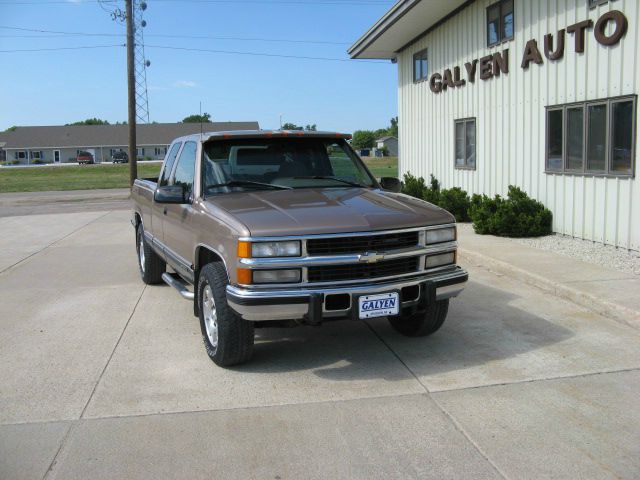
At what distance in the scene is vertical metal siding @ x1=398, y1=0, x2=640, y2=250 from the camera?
29.9 feet

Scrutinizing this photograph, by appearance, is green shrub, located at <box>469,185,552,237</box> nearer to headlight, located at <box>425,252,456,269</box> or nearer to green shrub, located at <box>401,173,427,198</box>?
green shrub, located at <box>401,173,427,198</box>

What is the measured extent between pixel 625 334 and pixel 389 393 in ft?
8.64

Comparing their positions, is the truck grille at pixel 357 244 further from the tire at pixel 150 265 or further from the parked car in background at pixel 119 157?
the parked car in background at pixel 119 157

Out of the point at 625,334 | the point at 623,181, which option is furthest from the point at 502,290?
the point at 623,181

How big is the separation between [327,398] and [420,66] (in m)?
14.2

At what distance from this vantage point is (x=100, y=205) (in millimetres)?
23359

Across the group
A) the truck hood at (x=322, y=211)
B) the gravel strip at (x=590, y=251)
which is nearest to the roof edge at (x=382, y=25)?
the gravel strip at (x=590, y=251)

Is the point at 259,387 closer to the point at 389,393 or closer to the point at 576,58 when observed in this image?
the point at 389,393

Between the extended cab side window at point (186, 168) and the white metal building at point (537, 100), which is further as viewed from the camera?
the white metal building at point (537, 100)

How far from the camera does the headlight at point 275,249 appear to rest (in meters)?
4.65

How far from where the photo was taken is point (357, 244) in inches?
190

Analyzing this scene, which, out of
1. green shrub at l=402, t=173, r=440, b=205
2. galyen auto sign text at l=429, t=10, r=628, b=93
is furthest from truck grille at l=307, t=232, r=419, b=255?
green shrub at l=402, t=173, r=440, b=205

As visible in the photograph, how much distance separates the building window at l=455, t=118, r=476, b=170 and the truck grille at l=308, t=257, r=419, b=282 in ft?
31.1

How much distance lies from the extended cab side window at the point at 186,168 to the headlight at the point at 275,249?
1657 millimetres
